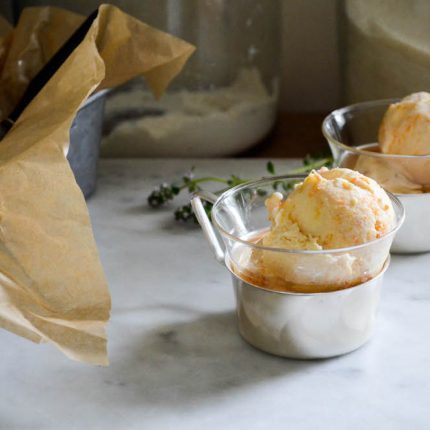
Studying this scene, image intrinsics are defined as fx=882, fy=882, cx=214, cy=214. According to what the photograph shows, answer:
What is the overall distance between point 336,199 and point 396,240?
6.5 inches

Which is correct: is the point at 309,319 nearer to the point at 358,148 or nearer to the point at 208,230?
the point at 208,230

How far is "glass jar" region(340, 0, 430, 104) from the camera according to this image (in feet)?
2.77

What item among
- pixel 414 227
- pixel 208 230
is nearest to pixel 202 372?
pixel 208 230

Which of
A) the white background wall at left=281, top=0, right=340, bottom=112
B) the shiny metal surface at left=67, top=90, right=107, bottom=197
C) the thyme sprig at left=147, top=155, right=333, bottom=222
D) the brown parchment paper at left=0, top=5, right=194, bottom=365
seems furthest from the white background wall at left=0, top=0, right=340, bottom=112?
the brown parchment paper at left=0, top=5, right=194, bottom=365

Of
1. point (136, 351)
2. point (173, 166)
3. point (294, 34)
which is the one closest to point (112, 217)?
point (173, 166)

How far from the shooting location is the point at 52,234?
0.63m

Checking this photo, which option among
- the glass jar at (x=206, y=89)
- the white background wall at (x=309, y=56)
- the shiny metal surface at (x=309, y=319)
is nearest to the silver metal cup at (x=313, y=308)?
the shiny metal surface at (x=309, y=319)

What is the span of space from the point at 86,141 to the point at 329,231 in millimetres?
317

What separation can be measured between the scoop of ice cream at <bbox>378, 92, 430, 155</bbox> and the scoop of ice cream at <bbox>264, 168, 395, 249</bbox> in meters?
0.12

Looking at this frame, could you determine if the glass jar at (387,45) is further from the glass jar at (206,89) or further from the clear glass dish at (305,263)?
the clear glass dish at (305,263)

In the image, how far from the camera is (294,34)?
110 cm

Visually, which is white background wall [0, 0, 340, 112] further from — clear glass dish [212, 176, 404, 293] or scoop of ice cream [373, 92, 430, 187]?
clear glass dish [212, 176, 404, 293]

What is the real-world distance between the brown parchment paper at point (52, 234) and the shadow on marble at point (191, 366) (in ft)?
0.12

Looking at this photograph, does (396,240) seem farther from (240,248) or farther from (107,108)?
(107,108)
